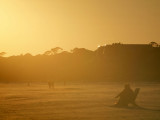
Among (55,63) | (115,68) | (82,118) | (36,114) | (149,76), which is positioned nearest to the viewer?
(82,118)

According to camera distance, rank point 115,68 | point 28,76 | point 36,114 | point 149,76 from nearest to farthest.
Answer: point 36,114 → point 149,76 → point 115,68 → point 28,76

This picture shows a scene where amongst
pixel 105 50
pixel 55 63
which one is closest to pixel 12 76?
pixel 55 63

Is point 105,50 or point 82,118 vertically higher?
point 105,50

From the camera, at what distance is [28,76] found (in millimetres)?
114250

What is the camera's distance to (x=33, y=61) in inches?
5069

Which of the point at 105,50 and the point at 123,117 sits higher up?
the point at 105,50

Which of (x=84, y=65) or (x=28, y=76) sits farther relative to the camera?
(x=28, y=76)

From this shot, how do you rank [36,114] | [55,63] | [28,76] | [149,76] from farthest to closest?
[55,63] < [28,76] < [149,76] < [36,114]

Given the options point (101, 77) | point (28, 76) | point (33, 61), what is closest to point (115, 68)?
point (101, 77)

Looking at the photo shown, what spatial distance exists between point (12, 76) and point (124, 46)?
1031 inches

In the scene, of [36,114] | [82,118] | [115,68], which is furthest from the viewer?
[115,68]

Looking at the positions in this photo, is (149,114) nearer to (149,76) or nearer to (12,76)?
(149,76)

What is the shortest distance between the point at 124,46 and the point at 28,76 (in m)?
22.8

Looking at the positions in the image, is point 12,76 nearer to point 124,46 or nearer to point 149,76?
point 124,46
